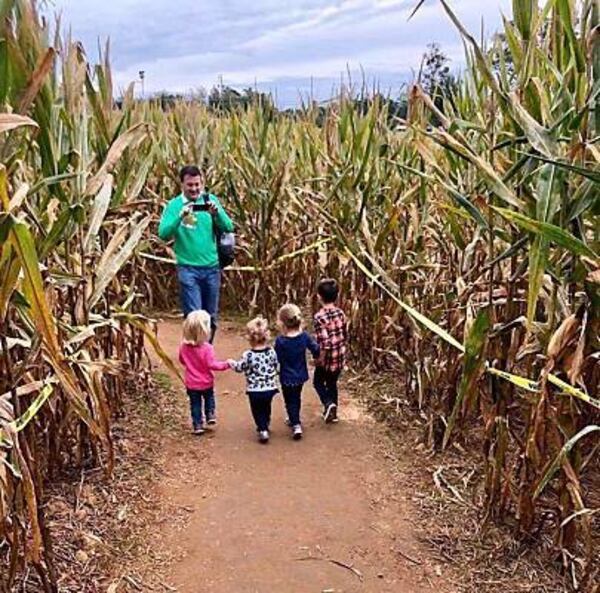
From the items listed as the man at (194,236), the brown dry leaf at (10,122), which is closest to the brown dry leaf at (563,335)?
the brown dry leaf at (10,122)

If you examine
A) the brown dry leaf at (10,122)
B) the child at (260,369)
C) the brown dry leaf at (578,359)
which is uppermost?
the brown dry leaf at (10,122)

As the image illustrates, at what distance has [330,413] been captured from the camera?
4.73 m

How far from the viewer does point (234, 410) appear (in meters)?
5.04

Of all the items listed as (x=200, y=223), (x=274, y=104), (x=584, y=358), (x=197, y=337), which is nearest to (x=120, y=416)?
(x=197, y=337)

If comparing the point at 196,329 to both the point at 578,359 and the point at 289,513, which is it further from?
the point at 578,359

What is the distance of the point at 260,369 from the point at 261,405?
0.70 ft

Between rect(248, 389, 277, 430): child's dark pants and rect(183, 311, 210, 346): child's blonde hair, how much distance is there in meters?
0.42

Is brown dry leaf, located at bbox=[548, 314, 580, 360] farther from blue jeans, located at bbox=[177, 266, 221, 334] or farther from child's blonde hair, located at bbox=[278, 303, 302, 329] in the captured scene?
blue jeans, located at bbox=[177, 266, 221, 334]

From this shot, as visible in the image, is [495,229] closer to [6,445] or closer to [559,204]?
[559,204]

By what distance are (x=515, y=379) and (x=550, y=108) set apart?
92cm

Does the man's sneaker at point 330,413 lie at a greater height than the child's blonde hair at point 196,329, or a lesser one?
lesser

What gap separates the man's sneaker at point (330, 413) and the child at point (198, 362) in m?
0.69

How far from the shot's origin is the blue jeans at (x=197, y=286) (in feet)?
18.2

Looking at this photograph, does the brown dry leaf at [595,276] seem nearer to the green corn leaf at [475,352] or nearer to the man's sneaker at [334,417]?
the green corn leaf at [475,352]
